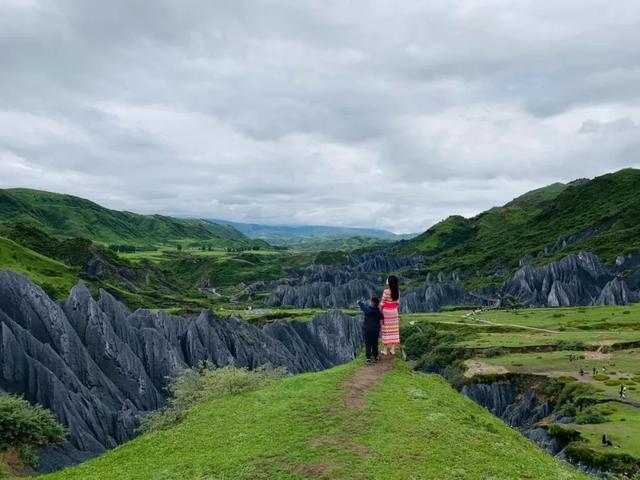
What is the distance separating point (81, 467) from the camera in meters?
18.0

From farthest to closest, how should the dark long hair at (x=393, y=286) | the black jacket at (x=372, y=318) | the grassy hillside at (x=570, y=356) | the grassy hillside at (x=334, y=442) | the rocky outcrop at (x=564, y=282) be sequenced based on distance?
the rocky outcrop at (x=564, y=282) < the grassy hillside at (x=570, y=356) < the black jacket at (x=372, y=318) < the dark long hair at (x=393, y=286) < the grassy hillside at (x=334, y=442)

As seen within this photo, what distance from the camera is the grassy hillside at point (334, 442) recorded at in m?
14.7

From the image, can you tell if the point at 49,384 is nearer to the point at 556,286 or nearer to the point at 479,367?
the point at 479,367

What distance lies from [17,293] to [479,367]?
2453 inches

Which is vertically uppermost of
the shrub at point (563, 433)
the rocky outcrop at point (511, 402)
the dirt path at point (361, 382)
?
the dirt path at point (361, 382)

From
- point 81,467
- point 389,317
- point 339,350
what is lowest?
point 339,350

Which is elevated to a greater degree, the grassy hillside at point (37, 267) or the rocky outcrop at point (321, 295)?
the grassy hillside at point (37, 267)

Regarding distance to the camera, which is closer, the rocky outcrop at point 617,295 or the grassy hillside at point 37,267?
the grassy hillside at point 37,267

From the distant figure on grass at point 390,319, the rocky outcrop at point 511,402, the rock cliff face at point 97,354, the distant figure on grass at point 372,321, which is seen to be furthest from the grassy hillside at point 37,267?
the distant figure on grass at point 372,321

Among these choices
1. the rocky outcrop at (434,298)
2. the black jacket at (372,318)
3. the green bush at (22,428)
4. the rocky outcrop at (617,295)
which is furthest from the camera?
the rocky outcrop at (434,298)

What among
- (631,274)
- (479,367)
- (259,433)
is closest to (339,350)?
(479,367)

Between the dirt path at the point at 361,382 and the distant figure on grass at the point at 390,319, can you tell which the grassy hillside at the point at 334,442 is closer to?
the dirt path at the point at 361,382

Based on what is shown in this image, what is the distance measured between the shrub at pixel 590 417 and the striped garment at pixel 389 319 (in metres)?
34.2

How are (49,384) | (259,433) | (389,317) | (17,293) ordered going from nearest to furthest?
1. (259,433)
2. (389,317)
3. (49,384)
4. (17,293)
